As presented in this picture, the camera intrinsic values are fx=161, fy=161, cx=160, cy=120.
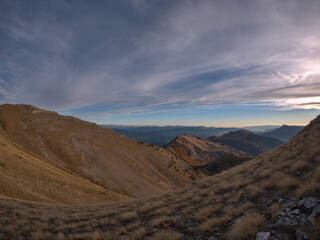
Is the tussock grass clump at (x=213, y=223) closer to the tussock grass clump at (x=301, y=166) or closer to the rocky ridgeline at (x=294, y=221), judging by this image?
the rocky ridgeline at (x=294, y=221)

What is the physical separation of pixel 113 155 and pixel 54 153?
51.3 ft

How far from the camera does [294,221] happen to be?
14.1 feet

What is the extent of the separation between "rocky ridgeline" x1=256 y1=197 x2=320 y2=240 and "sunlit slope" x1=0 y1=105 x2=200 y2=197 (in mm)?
36242

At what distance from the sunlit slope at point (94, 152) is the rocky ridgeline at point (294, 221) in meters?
36.2

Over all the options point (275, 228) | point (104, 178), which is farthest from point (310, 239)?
point (104, 178)

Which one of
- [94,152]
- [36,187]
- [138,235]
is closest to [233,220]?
[138,235]

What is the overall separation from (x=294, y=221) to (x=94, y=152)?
49.2m

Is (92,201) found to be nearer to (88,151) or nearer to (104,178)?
(104,178)

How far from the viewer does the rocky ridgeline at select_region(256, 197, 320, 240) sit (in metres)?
3.92

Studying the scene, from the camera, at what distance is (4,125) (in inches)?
1770

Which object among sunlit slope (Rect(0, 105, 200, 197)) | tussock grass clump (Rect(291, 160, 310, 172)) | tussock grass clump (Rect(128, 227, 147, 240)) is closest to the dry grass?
tussock grass clump (Rect(291, 160, 310, 172))

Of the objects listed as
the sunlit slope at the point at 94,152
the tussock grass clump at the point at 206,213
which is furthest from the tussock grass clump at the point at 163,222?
the sunlit slope at the point at 94,152

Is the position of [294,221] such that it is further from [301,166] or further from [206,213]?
[301,166]

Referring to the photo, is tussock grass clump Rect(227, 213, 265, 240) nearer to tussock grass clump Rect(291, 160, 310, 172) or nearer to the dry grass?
the dry grass
